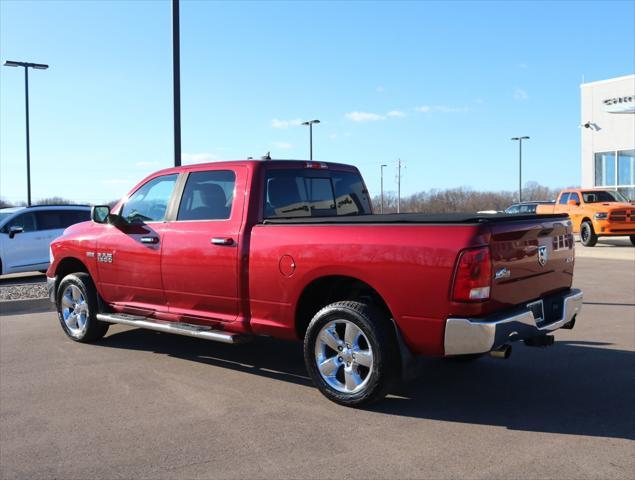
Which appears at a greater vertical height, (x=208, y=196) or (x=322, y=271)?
(x=208, y=196)

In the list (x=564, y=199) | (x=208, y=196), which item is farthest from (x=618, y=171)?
(x=208, y=196)

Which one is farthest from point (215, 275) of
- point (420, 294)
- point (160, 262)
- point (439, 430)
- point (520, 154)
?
point (520, 154)

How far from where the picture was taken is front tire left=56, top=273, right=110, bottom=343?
7039 millimetres

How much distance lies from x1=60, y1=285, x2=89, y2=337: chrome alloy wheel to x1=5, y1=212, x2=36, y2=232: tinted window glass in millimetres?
7080

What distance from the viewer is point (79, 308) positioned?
7.21 m

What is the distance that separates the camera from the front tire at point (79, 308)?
7.04m

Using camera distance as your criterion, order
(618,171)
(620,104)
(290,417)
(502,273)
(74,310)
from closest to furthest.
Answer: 1. (502,273)
2. (290,417)
3. (74,310)
4. (620,104)
5. (618,171)

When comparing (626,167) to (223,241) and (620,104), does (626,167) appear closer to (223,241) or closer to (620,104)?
(620,104)

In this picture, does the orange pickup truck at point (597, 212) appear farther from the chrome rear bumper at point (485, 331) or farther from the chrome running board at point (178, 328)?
the chrome running board at point (178, 328)

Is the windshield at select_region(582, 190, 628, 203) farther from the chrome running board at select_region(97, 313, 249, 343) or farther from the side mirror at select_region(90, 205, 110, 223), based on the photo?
the chrome running board at select_region(97, 313, 249, 343)

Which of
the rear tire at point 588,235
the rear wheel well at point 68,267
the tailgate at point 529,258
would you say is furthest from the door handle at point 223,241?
the rear tire at point 588,235

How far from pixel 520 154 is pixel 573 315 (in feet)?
163

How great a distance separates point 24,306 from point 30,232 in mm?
4255

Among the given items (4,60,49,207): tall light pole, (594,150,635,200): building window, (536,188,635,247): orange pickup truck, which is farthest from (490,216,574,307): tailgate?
(594,150,635,200): building window
